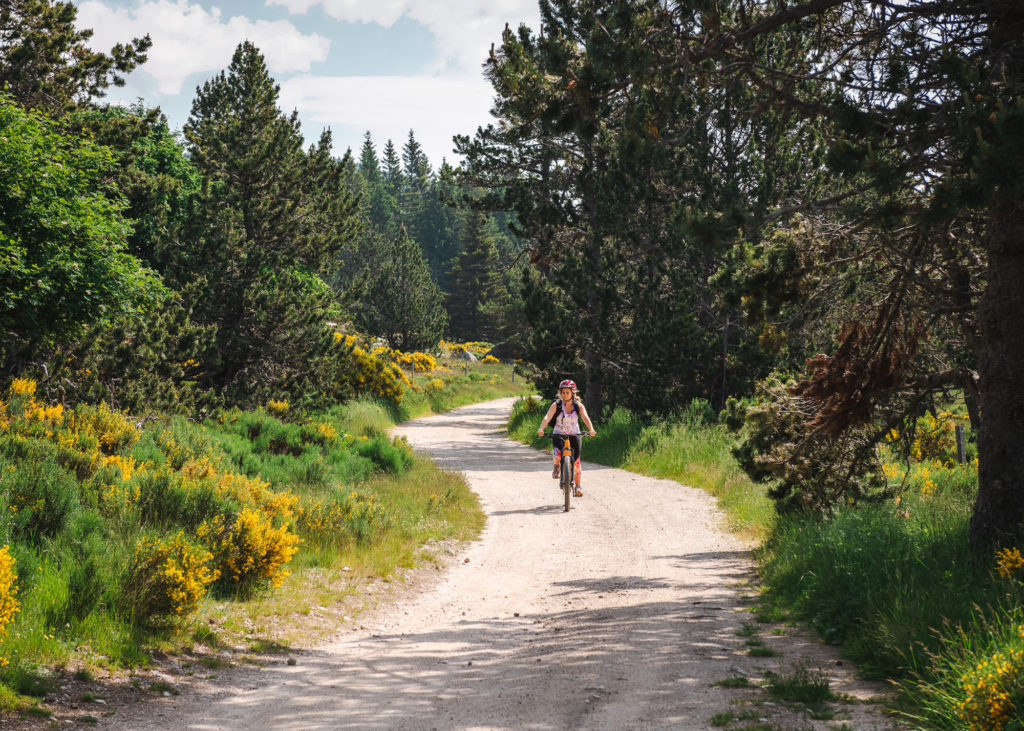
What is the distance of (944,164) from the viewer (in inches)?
231

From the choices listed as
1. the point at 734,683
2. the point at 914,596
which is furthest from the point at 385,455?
the point at 914,596

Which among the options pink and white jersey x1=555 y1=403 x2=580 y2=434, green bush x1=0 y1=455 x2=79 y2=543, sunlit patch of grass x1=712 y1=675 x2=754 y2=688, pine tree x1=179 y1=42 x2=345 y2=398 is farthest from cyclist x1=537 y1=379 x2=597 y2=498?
pine tree x1=179 y1=42 x2=345 y2=398

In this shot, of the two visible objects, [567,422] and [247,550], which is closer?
[247,550]

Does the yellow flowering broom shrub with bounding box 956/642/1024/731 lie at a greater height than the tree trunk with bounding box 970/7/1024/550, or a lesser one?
lesser

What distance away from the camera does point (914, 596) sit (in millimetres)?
5660

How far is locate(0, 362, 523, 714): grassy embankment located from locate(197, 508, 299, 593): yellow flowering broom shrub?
1cm

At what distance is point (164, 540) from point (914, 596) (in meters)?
6.27

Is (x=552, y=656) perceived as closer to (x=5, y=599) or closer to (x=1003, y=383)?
(x=5, y=599)

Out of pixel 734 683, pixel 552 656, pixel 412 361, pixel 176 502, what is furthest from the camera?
pixel 412 361

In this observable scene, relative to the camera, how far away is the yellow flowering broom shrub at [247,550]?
7164mm

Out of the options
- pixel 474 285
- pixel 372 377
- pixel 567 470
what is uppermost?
pixel 474 285

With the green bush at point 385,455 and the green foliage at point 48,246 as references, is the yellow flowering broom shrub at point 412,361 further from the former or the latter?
the green foliage at point 48,246

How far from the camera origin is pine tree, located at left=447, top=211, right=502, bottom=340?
229 feet

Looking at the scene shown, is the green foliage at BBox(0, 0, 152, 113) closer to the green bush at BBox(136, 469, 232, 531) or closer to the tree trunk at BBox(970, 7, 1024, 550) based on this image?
the green bush at BBox(136, 469, 232, 531)
